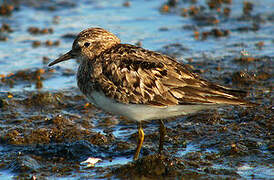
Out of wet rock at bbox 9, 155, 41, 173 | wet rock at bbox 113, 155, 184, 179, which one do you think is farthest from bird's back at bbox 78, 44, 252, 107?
wet rock at bbox 9, 155, 41, 173

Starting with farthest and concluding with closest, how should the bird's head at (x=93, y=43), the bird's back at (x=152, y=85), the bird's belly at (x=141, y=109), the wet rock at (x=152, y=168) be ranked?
the bird's head at (x=93, y=43) → the bird's belly at (x=141, y=109) → the bird's back at (x=152, y=85) → the wet rock at (x=152, y=168)

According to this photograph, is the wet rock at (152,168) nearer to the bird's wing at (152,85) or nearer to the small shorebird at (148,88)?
the small shorebird at (148,88)

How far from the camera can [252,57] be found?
476 inches

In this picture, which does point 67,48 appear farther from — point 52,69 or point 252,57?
point 252,57

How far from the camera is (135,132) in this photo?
888cm

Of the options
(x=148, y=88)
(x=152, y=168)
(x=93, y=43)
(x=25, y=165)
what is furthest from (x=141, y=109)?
(x=25, y=165)

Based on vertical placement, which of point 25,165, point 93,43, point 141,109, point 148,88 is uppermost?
point 93,43

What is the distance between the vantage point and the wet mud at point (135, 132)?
7.28 meters

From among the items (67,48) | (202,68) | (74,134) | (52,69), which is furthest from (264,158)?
(67,48)

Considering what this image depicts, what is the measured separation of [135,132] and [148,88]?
1772 mm

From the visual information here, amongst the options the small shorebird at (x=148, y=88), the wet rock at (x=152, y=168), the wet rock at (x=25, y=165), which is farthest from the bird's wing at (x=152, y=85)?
the wet rock at (x=25, y=165)

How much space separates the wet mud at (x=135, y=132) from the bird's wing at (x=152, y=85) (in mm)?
945

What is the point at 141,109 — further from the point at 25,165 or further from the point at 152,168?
the point at 25,165

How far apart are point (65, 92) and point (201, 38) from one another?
510 cm
